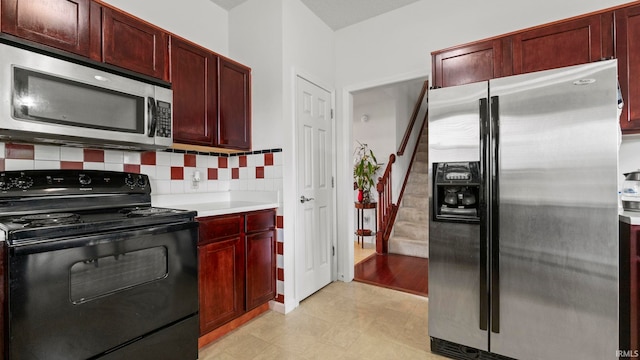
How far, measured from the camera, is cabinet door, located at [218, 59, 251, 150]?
2340 mm

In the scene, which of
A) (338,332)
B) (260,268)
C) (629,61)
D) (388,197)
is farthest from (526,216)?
(388,197)

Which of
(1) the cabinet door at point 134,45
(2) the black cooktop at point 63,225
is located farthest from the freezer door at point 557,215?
(1) the cabinet door at point 134,45

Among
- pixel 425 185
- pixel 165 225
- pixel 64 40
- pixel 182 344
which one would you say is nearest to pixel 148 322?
pixel 182 344

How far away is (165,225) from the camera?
1512mm

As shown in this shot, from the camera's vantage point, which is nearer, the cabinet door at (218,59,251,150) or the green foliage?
the cabinet door at (218,59,251,150)

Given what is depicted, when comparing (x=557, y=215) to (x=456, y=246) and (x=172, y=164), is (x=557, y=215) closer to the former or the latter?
(x=456, y=246)

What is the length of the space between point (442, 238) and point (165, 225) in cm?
161

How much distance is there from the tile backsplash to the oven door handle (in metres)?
0.79

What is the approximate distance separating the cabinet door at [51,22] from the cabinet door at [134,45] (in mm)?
108

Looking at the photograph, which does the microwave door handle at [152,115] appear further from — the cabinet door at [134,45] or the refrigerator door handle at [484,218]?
the refrigerator door handle at [484,218]

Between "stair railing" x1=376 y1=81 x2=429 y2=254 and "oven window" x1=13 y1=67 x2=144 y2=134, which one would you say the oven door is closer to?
"oven window" x1=13 y1=67 x2=144 y2=134

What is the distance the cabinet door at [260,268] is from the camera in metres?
2.18

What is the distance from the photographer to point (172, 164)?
2.32m

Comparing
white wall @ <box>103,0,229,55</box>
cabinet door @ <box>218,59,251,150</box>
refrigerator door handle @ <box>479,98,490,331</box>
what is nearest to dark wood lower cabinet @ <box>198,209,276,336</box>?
cabinet door @ <box>218,59,251,150</box>
